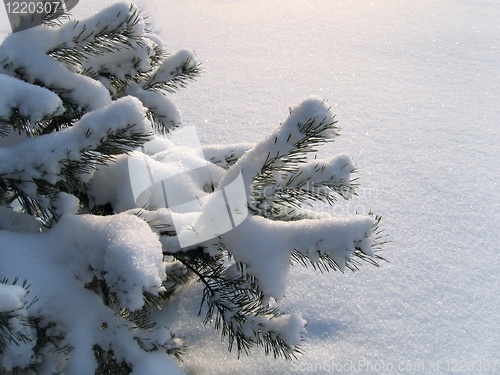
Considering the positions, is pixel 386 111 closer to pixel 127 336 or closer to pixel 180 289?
pixel 180 289

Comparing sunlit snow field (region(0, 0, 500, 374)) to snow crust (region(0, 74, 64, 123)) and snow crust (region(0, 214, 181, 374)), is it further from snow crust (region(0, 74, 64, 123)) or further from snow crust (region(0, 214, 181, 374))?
snow crust (region(0, 74, 64, 123))

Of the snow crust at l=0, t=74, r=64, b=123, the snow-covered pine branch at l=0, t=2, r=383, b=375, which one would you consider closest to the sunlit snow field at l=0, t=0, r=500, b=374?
the snow-covered pine branch at l=0, t=2, r=383, b=375

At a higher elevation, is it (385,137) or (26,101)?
(26,101)

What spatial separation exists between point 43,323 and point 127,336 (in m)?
0.19

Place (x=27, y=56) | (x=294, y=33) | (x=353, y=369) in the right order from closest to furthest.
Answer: (x=27, y=56) < (x=353, y=369) < (x=294, y=33)

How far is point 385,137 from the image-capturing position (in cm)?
280


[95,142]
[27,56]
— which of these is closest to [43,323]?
[95,142]

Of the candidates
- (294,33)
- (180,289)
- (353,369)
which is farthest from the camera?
(294,33)

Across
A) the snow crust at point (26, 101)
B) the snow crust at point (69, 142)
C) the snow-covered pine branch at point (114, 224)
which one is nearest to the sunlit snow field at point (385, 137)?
the snow-covered pine branch at point (114, 224)

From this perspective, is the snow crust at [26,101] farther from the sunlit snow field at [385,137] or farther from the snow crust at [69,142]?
the sunlit snow field at [385,137]

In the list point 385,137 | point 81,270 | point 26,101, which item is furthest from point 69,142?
point 385,137

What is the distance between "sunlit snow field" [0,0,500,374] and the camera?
4.94 ft

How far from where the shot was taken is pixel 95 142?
0.86 m

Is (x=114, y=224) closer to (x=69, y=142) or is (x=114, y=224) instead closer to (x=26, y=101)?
(x=69, y=142)
